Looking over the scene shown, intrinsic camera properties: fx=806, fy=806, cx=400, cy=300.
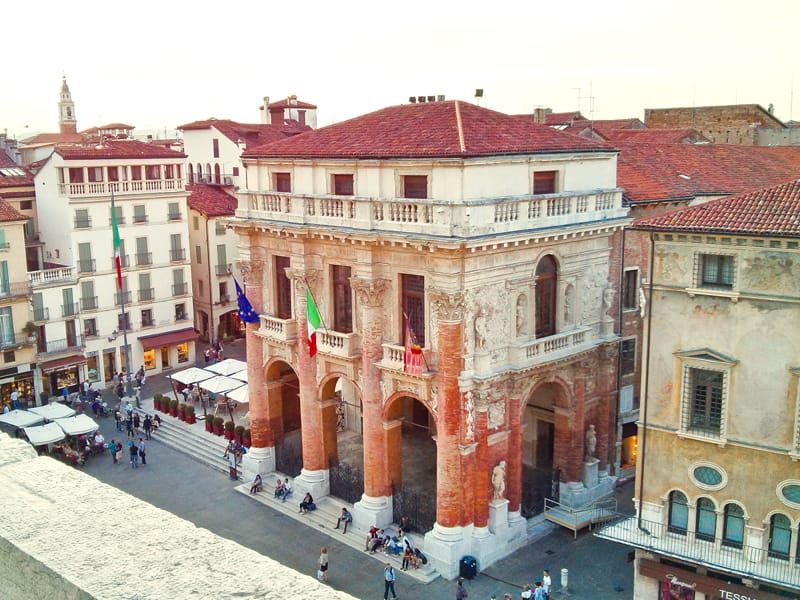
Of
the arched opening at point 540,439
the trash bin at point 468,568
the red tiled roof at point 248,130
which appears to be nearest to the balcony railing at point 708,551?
the trash bin at point 468,568

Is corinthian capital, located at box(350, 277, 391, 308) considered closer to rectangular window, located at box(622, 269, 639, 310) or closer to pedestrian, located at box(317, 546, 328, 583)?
pedestrian, located at box(317, 546, 328, 583)

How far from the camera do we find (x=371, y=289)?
29578 mm

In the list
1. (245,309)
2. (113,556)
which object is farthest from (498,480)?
(113,556)

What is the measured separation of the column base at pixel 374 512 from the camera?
30781 millimetres

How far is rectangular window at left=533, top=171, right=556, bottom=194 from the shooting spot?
30.2 metres

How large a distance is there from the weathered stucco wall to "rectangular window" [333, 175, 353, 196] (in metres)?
24.1

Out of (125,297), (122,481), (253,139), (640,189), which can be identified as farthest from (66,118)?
(640,189)

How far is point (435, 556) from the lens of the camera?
28500 mm

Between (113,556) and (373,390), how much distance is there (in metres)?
24.0

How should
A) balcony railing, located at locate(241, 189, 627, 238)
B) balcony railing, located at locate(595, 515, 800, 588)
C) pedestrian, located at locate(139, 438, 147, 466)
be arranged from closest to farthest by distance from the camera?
balcony railing, located at locate(595, 515, 800, 588)
balcony railing, located at locate(241, 189, 627, 238)
pedestrian, located at locate(139, 438, 147, 466)

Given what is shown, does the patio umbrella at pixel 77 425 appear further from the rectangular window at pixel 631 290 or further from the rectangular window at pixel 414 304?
the rectangular window at pixel 631 290

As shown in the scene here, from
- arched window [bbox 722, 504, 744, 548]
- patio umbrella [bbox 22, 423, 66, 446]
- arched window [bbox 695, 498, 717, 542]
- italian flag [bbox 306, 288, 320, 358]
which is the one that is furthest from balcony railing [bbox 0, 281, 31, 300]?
arched window [bbox 722, 504, 744, 548]

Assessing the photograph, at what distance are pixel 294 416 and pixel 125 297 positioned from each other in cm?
1803

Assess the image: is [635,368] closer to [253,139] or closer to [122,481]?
[122,481]
